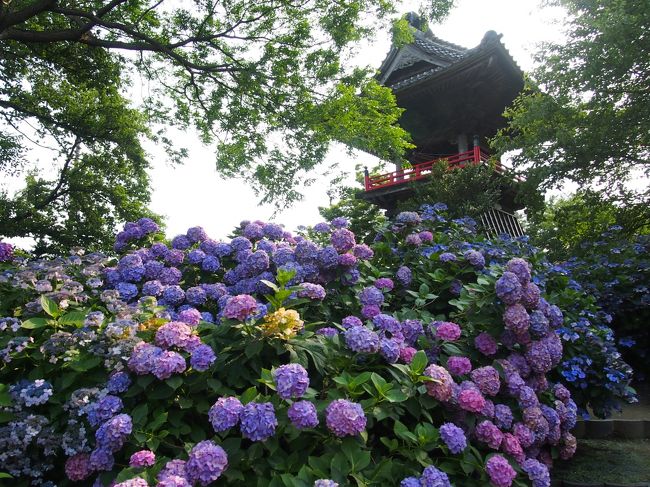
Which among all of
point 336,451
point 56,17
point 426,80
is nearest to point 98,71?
point 56,17

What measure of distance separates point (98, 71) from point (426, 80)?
7.12m

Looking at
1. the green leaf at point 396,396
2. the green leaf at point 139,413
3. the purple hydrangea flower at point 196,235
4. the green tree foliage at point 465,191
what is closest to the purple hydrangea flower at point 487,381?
the green leaf at point 396,396

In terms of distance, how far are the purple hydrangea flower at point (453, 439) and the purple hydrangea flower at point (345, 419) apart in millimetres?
332

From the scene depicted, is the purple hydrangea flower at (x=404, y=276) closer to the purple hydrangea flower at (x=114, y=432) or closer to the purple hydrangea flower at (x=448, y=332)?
the purple hydrangea flower at (x=448, y=332)

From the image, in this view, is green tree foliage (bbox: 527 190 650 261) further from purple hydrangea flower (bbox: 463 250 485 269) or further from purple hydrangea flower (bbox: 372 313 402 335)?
purple hydrangea flower (bbox: 372 313 402 335)


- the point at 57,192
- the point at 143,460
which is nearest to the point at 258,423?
the point at 143,460

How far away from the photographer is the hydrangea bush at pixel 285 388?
139cm

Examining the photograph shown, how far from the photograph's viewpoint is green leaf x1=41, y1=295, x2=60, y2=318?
1866 mm

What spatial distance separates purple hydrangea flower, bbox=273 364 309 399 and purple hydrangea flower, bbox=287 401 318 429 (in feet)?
0.13

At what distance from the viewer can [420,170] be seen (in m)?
11.7

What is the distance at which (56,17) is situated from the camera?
7.98 meters

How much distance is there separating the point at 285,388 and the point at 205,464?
0.30m

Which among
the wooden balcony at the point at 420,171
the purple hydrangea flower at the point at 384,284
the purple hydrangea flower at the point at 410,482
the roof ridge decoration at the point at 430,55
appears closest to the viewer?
the purple hydrangea flower at the point at 410,482

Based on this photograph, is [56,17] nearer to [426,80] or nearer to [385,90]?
[385,90]
